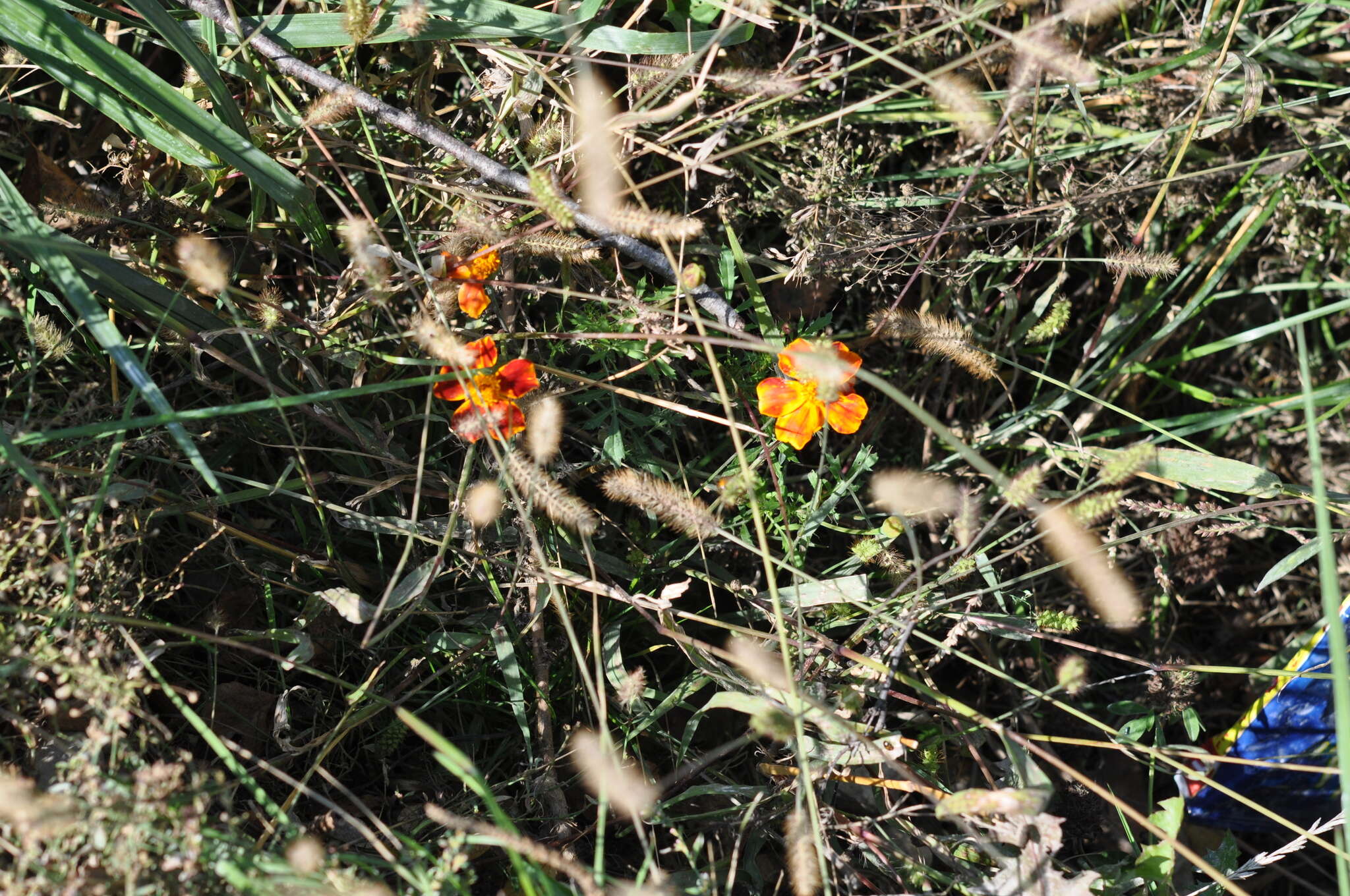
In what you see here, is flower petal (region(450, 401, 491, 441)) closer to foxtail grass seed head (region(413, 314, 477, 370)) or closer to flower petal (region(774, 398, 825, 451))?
foxtail grass seed head (region(413, 314, 477, 370))

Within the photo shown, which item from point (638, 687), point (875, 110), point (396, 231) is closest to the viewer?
point (638, 687)

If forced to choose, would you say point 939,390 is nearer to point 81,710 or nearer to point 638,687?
point 638,687

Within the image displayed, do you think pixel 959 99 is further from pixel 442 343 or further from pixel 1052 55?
pixel 442 343

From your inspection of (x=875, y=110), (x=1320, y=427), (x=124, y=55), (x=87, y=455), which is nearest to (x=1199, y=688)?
(x=1320, y=427)

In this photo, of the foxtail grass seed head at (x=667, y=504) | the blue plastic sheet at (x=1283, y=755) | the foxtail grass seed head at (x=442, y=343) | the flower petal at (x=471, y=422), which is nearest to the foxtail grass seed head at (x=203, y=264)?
the foxtail grass seed head at (x=442, y=343)

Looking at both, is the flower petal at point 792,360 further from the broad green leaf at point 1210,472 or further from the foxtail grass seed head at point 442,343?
the broad green leaf at point 1210,472
